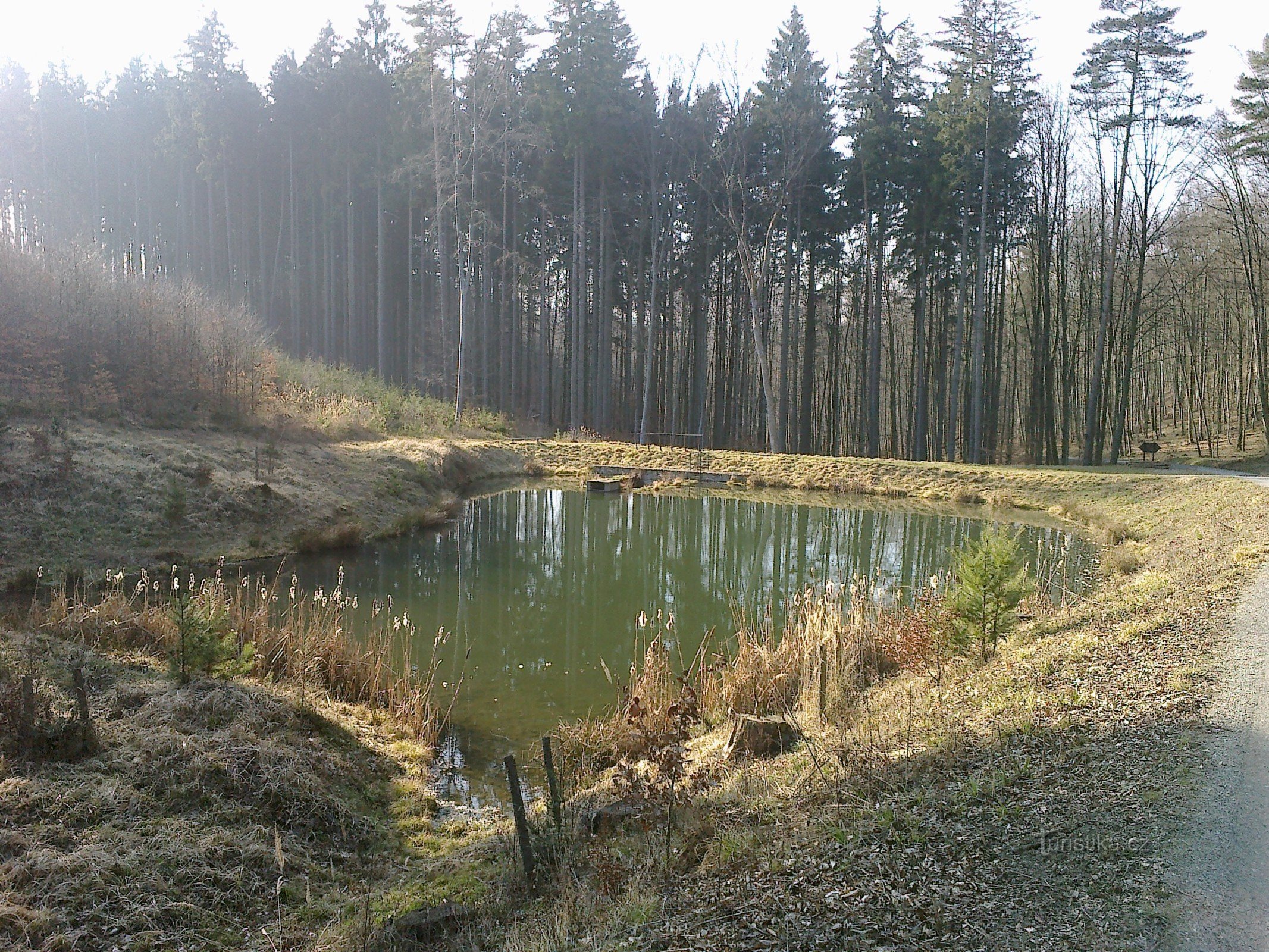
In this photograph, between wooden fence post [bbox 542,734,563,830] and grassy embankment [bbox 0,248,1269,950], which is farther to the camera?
wooden fence post [bbox 542,734,563,830]

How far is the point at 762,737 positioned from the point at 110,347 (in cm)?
1631

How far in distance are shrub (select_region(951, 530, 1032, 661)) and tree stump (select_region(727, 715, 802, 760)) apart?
1.95m

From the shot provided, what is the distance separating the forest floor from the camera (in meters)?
3.03

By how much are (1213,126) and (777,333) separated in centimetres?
1695

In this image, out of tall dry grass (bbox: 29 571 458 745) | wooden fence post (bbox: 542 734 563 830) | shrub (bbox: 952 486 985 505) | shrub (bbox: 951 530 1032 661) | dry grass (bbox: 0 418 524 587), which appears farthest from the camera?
shrub (bbox: 952 486 985 505)

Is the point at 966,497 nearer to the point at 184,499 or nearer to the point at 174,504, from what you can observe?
the point at 184,499

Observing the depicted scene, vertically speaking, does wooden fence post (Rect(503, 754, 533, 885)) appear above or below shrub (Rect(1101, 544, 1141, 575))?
below

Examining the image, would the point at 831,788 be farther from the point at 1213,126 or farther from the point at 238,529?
the point at 1213,126

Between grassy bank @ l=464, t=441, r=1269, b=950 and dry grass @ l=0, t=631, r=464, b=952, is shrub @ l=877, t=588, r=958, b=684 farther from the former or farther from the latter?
dry grass @ l=0, t=631, r=464, b=952

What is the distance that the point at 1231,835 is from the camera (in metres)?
3.21

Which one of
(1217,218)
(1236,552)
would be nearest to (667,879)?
(1236,552)

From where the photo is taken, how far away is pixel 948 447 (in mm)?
28578

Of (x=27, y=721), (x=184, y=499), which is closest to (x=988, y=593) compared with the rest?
(x=27, y=721)

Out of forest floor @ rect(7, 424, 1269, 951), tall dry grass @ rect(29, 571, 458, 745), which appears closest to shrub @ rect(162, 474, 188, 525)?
tall dry grass @ rect(29, 571, 458, 745)
